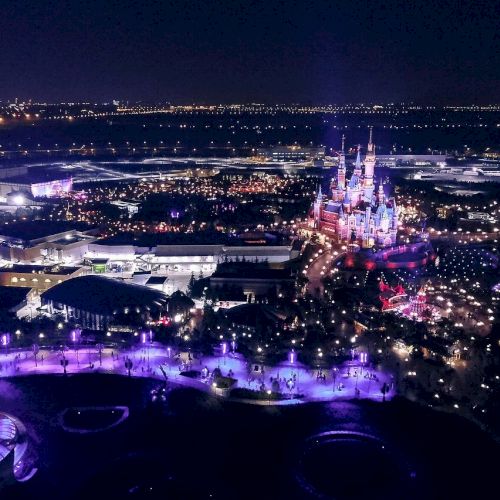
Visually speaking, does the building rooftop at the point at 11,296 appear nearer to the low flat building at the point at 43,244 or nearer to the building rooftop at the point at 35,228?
the low flat building at the point at 43,244

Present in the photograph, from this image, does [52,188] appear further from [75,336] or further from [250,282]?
[75,336]

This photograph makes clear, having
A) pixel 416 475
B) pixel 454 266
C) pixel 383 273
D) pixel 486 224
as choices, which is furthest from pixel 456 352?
pixel 486 224

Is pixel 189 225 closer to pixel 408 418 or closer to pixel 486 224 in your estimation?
pixel 486 224

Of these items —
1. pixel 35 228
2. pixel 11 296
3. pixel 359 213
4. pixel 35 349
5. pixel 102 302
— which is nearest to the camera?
pixel 35 349

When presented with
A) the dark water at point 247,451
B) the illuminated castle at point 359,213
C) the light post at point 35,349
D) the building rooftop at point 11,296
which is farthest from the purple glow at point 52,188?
the dark water at point 247,451

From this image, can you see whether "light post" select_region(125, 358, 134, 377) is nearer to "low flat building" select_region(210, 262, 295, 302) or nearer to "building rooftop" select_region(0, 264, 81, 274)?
"low flat building" select_region(210, 262, 295, 302)

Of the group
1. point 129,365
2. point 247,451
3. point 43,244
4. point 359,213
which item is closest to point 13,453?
point 129,365
